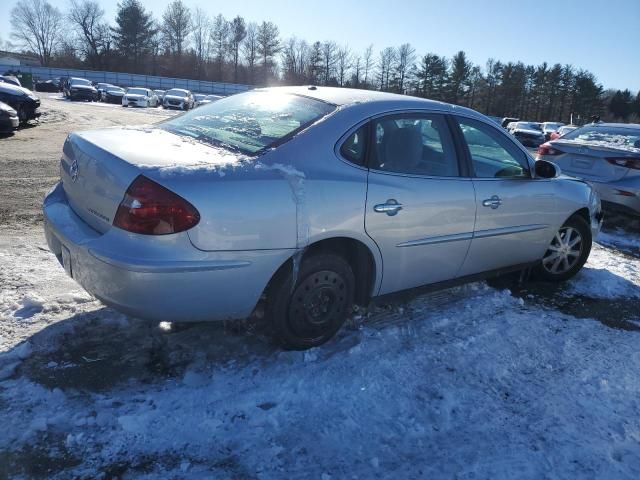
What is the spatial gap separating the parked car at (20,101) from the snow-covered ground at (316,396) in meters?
11.9

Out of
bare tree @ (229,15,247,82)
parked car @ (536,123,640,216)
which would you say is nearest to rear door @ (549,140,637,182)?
parked car @ (536,123,640,216)

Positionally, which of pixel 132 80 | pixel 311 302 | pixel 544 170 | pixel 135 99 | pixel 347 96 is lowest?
pixel 311 302

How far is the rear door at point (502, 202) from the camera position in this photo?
382 centimetres

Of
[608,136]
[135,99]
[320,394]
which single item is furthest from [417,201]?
[135,99]

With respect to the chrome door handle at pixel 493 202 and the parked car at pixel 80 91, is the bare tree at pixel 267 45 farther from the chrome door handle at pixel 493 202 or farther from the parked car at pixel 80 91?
the chrome door handle at pixel 493 202

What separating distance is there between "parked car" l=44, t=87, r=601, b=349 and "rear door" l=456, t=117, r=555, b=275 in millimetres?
13

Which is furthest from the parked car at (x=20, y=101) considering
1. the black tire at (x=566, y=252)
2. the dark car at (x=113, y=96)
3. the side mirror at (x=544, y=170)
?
the dark car at (x=113, y=96)

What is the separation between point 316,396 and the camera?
2.77 metres

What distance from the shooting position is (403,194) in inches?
128

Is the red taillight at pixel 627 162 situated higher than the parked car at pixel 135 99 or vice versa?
the parked car at pixel 135 99

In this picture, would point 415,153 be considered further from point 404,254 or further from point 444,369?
point 444,369

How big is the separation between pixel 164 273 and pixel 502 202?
267 centimetres

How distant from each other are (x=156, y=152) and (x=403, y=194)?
5.06 feet

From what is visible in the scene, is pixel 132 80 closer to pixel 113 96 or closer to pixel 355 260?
pixel 113 96
